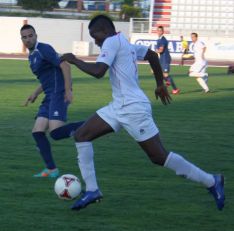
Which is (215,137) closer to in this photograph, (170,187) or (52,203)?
(170,187)

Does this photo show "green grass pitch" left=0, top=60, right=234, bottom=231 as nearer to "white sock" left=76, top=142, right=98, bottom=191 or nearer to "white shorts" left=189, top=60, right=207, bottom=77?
"white sock" left=76, top=142, right=98, bottom=191

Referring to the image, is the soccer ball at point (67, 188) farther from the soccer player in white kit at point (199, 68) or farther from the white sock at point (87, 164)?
the soccer player in white kit at point (199, 68)

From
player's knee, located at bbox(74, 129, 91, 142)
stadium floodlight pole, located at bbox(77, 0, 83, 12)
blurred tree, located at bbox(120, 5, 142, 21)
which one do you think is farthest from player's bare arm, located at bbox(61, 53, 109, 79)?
stadium floodlight pole, located at bbox(77, 0, 83, 12)

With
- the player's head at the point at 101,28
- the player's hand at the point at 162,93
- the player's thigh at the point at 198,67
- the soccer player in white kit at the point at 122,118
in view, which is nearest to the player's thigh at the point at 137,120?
the soccer player in white kit at the point at 122,118

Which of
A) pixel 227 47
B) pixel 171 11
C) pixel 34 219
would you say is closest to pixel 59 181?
pixel 34 219

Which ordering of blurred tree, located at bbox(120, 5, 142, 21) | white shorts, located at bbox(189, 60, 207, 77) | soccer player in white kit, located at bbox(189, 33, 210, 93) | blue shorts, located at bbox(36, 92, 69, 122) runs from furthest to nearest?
blurred tree, located at bbox(120, 5, 142, 21), white shorts, located at bbox(189, 60, 207, 77), soccer player in white kit, located at bbox(189, 33, 210, 93), blue shorts, located at bbox(36, 92, 69, 122)

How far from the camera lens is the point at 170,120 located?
51.1 ft

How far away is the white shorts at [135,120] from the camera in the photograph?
283 inches

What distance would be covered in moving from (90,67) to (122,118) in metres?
0.63

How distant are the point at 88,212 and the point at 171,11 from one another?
45.1 m

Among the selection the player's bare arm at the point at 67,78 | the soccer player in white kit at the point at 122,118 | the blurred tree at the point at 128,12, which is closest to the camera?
the soccer player in white kit at the point at 122,118

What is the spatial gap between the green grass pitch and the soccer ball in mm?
90

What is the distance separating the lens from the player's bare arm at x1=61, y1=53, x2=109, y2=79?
22.3 ft

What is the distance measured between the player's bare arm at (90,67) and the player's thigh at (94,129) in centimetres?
57
